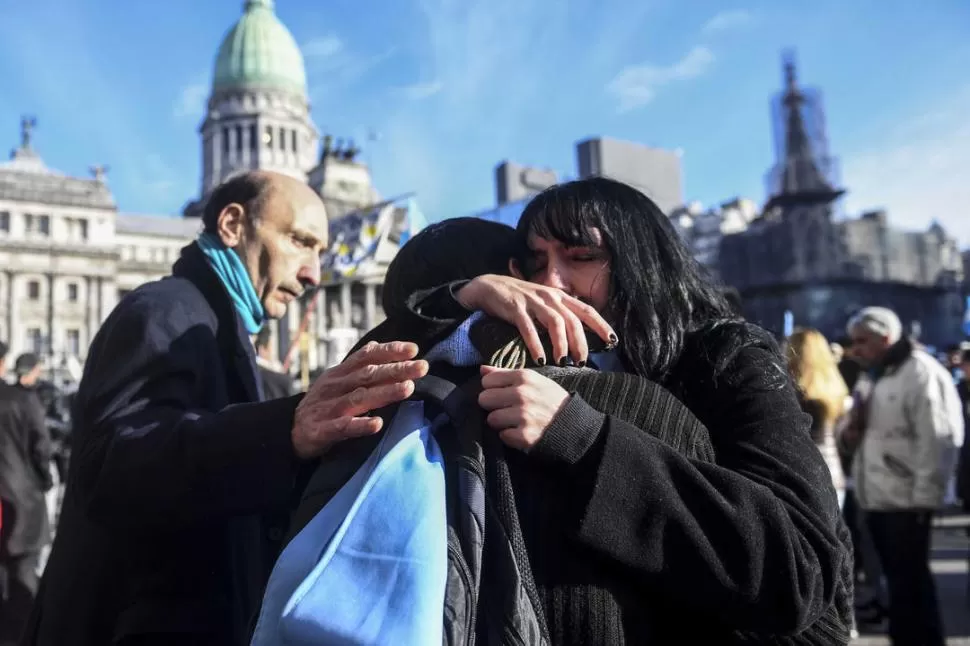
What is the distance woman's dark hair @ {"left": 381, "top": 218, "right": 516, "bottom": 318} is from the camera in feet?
5.34

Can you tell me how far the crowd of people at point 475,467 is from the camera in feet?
3.55

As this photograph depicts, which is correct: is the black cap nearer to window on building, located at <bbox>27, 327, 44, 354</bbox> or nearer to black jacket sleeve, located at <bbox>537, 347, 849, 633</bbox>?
black jacket sleeve, located at <bbox>537, 347, 849, 633</bbox>

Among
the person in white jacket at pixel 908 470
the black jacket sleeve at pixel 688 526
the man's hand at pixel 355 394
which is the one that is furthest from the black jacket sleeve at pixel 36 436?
the person in white jacket at pixel 908 470

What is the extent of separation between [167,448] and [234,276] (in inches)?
27.5

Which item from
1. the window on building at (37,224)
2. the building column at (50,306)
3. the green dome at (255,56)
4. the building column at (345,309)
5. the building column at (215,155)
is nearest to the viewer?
the building column at (345,309)

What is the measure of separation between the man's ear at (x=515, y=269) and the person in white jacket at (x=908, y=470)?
385 cm

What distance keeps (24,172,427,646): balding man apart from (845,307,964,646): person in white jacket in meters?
3.95

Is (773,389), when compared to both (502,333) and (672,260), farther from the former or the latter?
(502,333)

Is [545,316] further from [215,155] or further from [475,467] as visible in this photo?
[215,155]

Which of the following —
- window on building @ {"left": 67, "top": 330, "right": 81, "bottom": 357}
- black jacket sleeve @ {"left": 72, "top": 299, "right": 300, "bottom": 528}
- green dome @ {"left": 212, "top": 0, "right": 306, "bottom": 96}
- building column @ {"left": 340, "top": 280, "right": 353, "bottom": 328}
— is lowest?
black jacket sleeve @ {"left": 72, "top": 299, "right": 300, "bottom": 528}

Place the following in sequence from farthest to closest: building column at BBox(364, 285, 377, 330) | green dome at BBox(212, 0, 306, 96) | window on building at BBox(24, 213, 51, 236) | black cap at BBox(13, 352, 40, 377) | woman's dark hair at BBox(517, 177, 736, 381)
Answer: green dome at BBox(212, 0, 306, 96), building column at BBox(364, 285, 377, 330), window on building at BBox(24, 213, 51, 236), black cap at BBox(13, 352, 40, 377), woman's dark hair at BBox(517, 177, 736, 381)

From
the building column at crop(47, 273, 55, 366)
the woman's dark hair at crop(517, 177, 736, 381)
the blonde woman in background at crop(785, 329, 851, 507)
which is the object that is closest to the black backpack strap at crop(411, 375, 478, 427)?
the woman's dark hair at crop(517, 177, 736, 381)

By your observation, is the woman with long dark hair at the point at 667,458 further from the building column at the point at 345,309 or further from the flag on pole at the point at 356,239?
the building column at the point at 345,309

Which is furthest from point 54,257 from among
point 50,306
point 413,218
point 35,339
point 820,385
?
point 820,385
